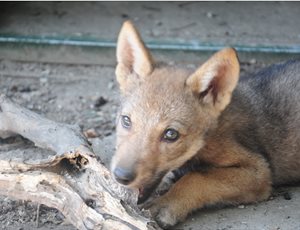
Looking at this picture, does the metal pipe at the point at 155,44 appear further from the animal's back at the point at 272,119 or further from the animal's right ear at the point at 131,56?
the animal's right ear at the point at 131,56

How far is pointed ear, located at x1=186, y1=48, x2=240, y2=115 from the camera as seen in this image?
205 inches

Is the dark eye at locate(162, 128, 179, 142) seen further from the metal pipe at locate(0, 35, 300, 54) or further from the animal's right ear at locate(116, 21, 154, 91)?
the metal pipe at locate(0, 35, 300, 54)

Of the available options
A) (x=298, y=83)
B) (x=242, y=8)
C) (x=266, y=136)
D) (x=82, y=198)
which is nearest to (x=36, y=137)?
(x=82, y=198)

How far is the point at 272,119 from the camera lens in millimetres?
5961

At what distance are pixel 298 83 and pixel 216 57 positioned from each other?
1308 millimetres

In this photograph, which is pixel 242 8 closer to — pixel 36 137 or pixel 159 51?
pixel 159 51

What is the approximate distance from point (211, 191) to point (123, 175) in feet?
3.23

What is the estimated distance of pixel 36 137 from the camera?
19.1ft

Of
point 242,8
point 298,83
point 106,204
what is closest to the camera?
point 106,204

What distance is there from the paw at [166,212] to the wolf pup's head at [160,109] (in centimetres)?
12

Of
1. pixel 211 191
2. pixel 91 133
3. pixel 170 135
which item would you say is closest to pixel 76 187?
pixel 170 135

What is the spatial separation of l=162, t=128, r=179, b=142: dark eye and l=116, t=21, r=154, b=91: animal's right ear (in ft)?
1.87

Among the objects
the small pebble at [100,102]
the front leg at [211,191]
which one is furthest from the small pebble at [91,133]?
the front leg at [211,191]

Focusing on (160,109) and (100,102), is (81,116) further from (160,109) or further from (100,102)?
(160,109)
